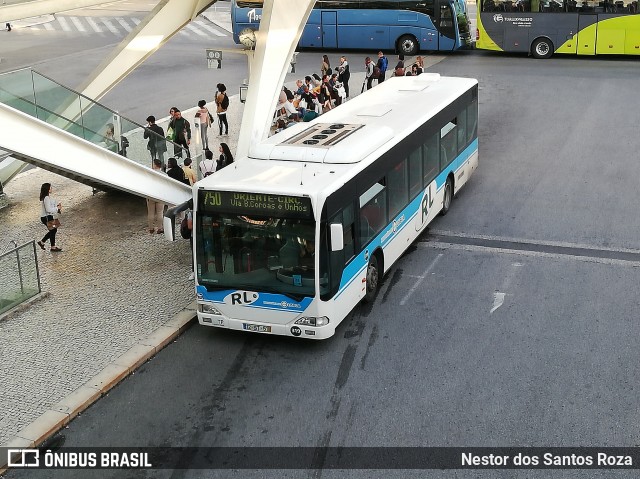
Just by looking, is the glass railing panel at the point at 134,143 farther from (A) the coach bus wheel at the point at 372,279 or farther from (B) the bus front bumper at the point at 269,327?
(A) the coach bus wheel at the point at 372,279

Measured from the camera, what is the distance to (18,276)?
557 inches

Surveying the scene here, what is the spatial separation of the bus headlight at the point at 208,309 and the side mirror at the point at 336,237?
6.52 ft

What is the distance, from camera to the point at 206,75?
35.4 m

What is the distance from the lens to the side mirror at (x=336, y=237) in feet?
39.7

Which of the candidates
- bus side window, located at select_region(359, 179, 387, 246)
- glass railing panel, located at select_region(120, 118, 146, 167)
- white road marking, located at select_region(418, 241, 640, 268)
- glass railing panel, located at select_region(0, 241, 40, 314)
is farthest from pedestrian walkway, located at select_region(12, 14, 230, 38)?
bus side window, located at select_region(359, 179, 387, 246)

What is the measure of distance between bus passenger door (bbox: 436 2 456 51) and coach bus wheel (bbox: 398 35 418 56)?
108 centimetres

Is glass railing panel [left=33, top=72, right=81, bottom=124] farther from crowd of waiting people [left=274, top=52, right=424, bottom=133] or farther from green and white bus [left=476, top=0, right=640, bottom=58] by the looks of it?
green and white bus [left=476, top=0, right=640, bottom=58]

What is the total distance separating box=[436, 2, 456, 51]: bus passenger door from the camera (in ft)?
124

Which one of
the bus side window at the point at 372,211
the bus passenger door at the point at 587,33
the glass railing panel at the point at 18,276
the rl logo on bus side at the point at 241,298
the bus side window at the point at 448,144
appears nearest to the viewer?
the rl logo on bus side at the point at 241,298

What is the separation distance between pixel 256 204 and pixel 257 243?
1.77 ft

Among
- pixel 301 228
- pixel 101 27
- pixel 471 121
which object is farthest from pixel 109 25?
pixel 301 228

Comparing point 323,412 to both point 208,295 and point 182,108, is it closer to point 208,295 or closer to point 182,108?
point 208,295

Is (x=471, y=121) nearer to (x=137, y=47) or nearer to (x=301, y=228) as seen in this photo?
(x=137, y=47)

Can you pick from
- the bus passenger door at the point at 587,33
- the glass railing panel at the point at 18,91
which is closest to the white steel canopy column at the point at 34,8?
the glass railing panel at the point at 18,91
